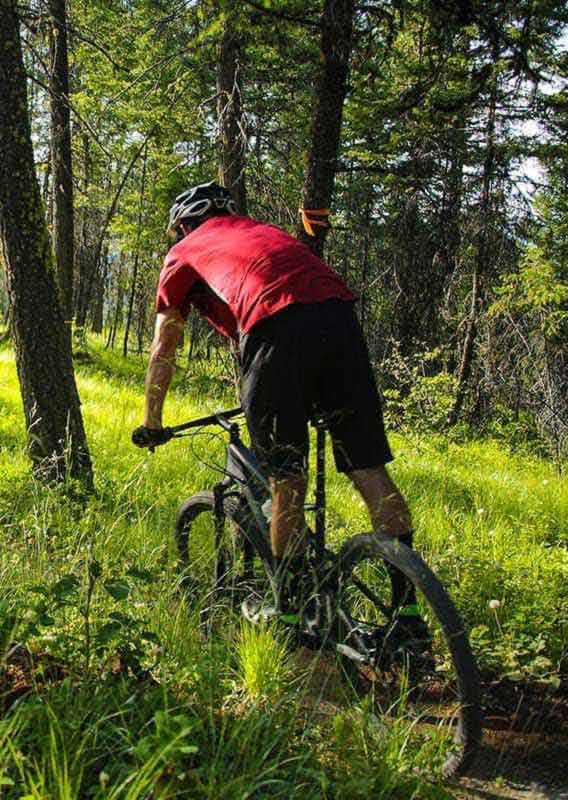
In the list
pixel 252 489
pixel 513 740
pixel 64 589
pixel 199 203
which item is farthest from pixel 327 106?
pixel 513 740

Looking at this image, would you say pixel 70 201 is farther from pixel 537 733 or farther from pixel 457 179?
pixel 537 733

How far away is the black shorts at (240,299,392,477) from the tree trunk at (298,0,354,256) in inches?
107

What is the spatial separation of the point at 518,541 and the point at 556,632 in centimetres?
128

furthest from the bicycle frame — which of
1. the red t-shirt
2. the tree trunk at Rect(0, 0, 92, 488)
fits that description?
the tree trunk at Rect(0, 0, 92, 488)

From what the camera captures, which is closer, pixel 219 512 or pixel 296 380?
pixel 296 380

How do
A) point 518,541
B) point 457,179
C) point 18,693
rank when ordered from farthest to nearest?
point 457,179 → point 518,541 → point 18,693

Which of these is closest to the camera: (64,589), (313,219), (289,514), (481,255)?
(64,589)

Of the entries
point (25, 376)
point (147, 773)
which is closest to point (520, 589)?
point (147, 773)

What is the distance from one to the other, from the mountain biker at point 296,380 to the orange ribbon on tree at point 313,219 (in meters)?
2.19

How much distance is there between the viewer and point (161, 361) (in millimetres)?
3209

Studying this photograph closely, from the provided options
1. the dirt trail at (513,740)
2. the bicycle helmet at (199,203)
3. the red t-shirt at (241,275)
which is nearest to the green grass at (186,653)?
the dirt trail at (513,740)

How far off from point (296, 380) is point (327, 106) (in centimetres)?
344

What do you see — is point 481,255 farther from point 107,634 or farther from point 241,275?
point 107,634

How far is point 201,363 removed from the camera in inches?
372
